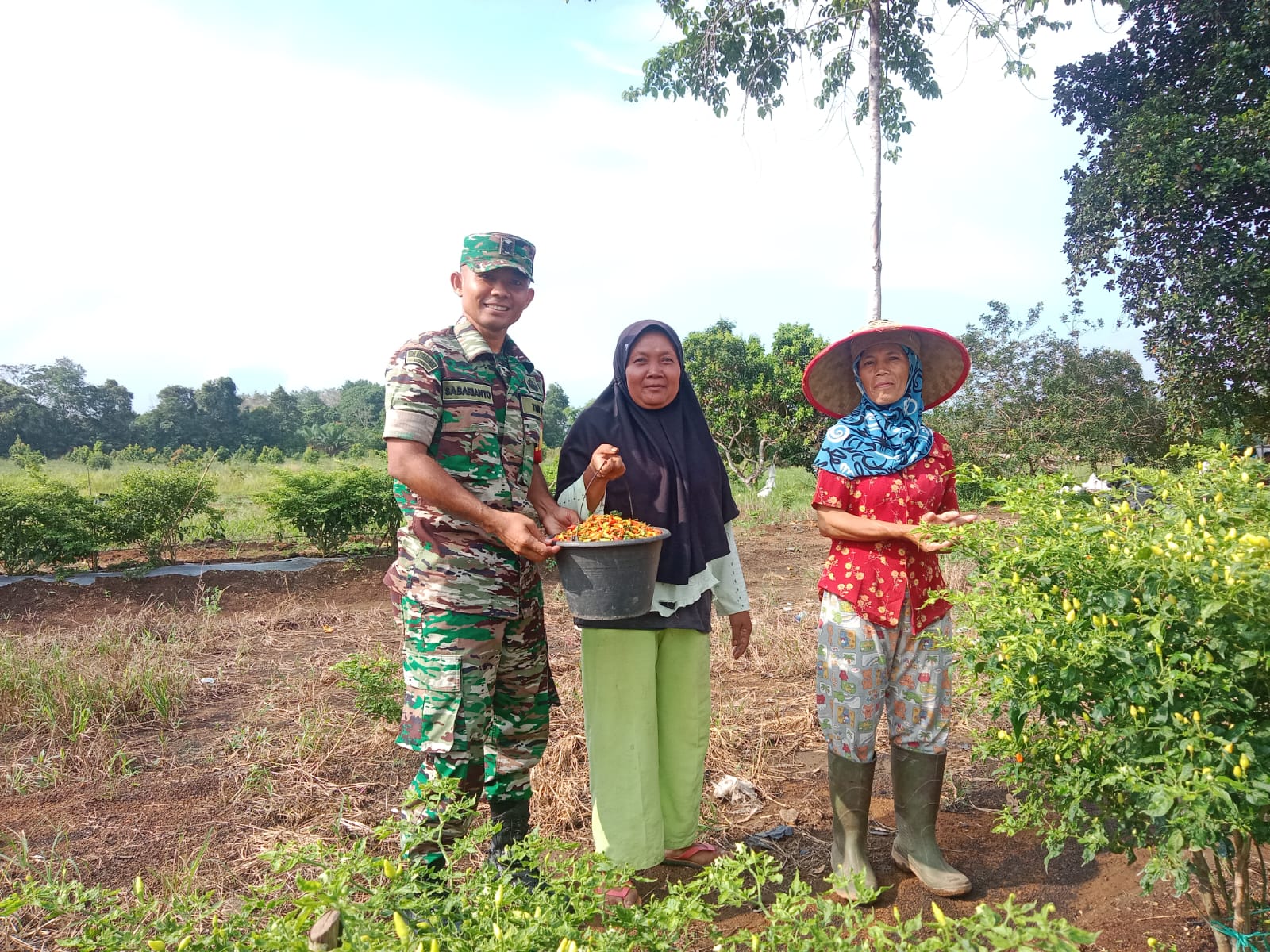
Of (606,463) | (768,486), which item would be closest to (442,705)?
(606,463)

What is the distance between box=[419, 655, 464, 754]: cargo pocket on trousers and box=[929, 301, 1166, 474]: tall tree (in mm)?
11340

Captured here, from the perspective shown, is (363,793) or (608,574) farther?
(363,793)

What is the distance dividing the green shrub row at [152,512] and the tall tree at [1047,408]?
8751mm

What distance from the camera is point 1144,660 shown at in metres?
1.52

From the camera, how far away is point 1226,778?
1.35 m

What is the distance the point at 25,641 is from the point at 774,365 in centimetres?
1240

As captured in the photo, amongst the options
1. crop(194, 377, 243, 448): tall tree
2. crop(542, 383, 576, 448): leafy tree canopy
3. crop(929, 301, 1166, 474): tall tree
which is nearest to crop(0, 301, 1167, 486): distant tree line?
crop(929, 301, 1166, 474): tall tree

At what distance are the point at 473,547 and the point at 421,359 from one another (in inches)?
23.5

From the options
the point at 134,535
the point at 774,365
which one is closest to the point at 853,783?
the point at 134,535

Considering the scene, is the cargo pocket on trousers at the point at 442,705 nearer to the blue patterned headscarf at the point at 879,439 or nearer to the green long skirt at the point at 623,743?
the green long skirt at the point at 623,743

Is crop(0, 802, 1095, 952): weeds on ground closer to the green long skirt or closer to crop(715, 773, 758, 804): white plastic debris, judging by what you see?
the green long skirt

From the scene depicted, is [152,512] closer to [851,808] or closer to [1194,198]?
[851,808]

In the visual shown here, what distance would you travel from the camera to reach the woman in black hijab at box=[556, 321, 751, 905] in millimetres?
2551

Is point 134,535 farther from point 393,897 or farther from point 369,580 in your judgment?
point 393,897
